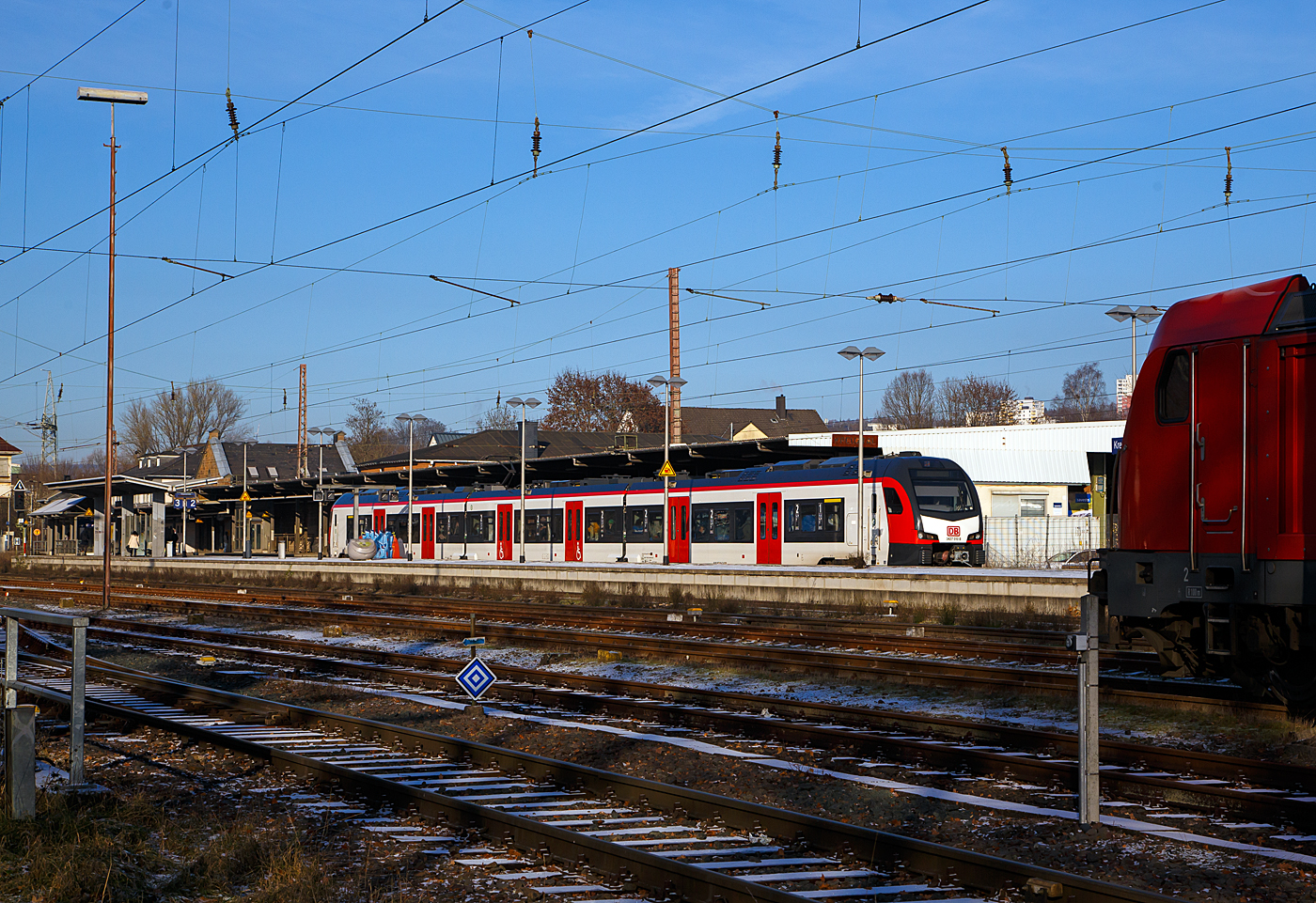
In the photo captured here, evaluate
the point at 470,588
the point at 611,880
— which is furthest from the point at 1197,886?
the point at 470,588

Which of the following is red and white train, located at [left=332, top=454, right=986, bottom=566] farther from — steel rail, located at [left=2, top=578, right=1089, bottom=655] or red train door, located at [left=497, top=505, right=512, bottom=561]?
steel rail, located at [left=2, top=578, right=1089, bottom=655]

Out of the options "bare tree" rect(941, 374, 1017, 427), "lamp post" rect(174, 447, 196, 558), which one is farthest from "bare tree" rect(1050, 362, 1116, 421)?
"lamp post" rect(174, 447, 196, 558)

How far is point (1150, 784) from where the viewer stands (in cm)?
869

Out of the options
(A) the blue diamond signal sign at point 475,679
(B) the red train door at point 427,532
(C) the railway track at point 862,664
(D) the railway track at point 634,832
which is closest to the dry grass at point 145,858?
(D) the railway track at point 634,832

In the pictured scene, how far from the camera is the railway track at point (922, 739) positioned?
857 cm

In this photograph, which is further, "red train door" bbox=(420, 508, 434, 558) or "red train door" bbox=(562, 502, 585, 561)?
"red train door" bbox=(420, 508, 434, 558)

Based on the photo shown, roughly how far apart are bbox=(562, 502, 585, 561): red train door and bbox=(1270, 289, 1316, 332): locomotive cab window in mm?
31981

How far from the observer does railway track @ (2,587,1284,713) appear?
506 inches

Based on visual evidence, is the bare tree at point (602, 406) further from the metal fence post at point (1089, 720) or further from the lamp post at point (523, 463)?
the metal fence post at point (1089, 720)

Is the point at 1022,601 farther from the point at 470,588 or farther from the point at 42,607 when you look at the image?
the point at 42,607

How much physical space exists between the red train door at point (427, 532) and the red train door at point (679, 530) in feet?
50.4

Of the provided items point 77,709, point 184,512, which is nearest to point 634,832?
point 77,709

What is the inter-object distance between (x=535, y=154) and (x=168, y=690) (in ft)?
41.8

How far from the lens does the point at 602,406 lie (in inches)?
3856
